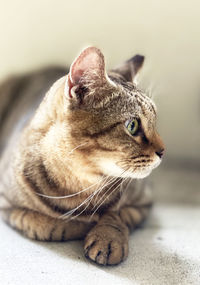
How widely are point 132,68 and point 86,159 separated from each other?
0.40m

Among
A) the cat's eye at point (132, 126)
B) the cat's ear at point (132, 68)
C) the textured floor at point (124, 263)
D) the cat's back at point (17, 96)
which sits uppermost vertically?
the cat's ear at point (132, 68)

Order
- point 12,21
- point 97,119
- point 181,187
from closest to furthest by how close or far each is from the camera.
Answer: point 97,119 → point 12,21 → point 181,187

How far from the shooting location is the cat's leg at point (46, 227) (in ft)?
3.79

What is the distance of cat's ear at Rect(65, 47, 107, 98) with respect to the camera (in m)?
0.98

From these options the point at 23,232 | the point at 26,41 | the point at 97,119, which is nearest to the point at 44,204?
the point at 23,232

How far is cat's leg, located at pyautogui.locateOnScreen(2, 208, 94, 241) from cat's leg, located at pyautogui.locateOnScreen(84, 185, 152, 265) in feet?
0.19

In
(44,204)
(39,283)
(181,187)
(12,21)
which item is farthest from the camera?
(181,187)

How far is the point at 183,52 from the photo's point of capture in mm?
1561

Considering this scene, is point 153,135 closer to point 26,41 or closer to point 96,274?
point 96,274

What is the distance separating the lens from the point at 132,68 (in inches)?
51.0

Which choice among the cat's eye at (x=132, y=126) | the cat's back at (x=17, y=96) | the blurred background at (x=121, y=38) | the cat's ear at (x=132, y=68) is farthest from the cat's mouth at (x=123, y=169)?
the cat's back at (x=17, y=96)

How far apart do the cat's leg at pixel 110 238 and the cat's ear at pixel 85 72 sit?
41 centimetres

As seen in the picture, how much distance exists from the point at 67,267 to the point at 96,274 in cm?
8

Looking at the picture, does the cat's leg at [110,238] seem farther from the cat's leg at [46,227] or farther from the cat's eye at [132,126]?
the cat's eye at [132,126]
